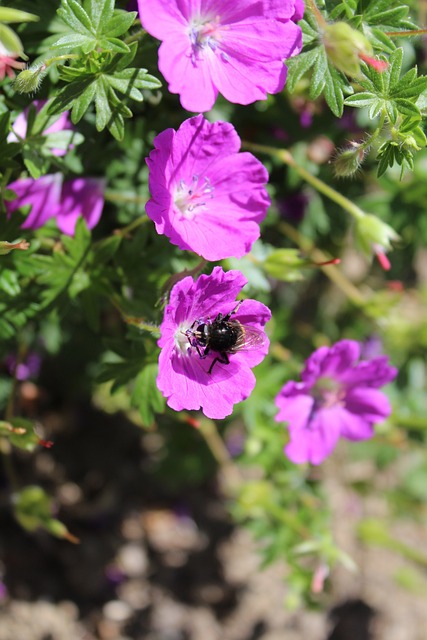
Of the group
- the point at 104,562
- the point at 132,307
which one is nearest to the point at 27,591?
the point at 104,562

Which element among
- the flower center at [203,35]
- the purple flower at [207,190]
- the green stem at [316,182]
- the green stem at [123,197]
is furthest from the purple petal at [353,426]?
the flower center at [203,35]

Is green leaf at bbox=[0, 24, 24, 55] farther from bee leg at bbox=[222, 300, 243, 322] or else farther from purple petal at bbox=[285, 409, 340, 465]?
purple petal at bbox=[285, 409, 340, 465]

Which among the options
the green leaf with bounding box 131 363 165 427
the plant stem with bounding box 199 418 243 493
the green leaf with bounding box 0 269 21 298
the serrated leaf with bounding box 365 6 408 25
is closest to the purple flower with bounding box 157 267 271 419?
the green leaf with bounding box 131 363 165 427

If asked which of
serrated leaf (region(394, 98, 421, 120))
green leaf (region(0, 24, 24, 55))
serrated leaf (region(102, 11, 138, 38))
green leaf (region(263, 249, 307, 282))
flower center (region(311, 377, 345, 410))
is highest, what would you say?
green leaf (region(0, 24, 24, 55))

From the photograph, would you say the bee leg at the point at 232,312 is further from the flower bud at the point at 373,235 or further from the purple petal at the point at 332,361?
the flower bud at the point at 373,235

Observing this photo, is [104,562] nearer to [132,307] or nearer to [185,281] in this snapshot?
[132,307]

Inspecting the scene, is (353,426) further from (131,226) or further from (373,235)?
(131,226)

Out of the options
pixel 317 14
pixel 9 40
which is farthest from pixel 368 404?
pixel 9 40
